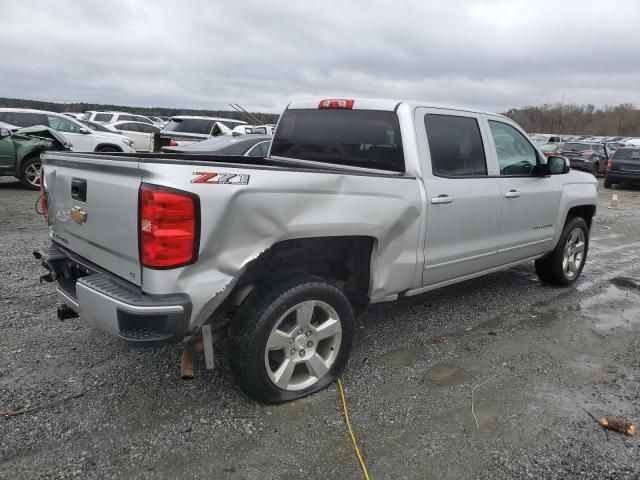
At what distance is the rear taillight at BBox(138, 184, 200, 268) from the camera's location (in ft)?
7.89

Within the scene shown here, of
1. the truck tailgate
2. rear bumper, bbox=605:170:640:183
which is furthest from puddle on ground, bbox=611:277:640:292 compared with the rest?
rear bumper, bbox=605:170:640:183

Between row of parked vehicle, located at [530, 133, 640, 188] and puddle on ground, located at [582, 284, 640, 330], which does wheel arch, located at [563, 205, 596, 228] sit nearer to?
puddle on ground, located at [582, 284, 640, 330]

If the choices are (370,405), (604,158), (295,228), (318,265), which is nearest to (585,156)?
A: (604,158)

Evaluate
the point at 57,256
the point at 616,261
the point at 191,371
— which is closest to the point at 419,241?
the point at 191,371

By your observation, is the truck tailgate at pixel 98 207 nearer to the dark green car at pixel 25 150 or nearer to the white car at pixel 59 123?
the dark green car at pixel 25 150

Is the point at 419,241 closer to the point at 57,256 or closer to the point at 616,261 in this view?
the point at 57,256

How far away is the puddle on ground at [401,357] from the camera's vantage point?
3684 mm

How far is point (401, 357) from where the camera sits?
3783 millimetres

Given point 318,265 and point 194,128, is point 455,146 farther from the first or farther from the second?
point 194,128

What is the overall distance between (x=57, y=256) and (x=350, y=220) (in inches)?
74.0

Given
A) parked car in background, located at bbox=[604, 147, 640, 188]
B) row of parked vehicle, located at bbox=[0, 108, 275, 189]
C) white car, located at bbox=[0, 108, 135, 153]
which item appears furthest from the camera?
parked car in background, located at bbox=[604, 147, 640, 188]

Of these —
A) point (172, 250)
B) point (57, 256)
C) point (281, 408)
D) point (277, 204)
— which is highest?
point (277, 204)

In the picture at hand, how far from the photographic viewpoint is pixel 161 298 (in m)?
2.49

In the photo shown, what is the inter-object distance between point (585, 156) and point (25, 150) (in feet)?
64.3
